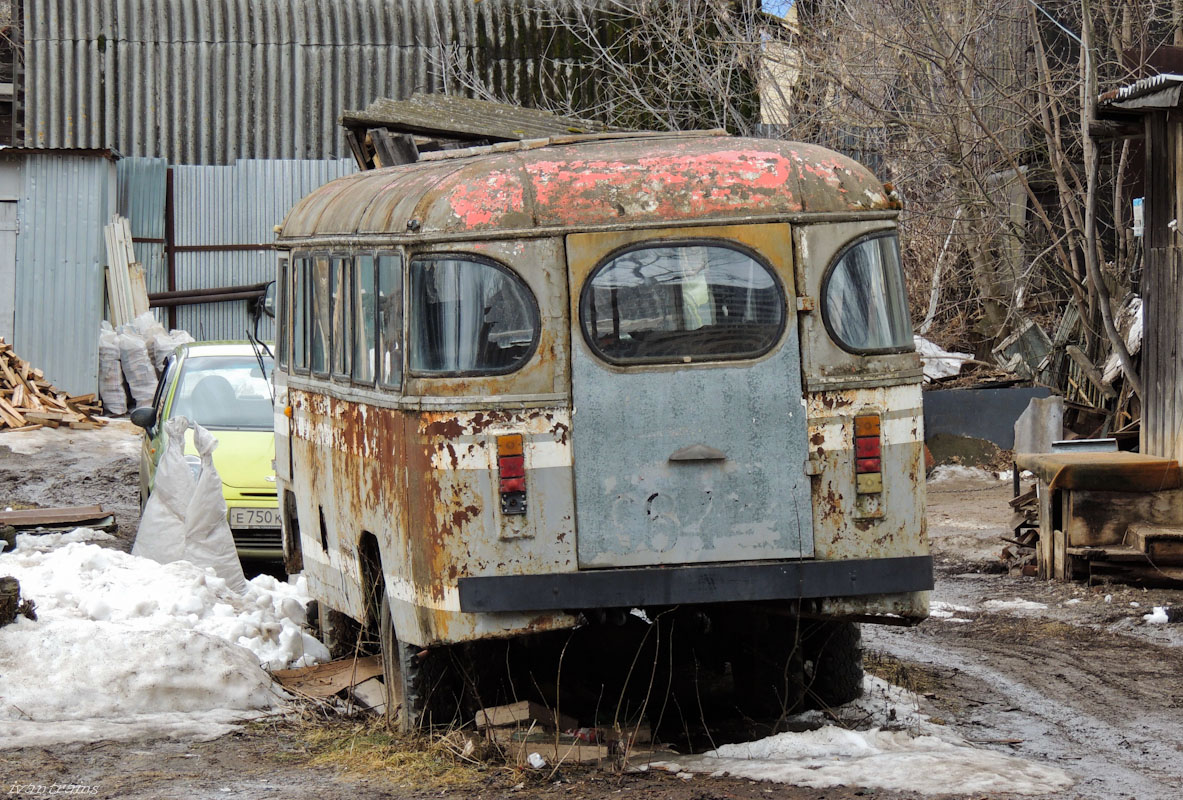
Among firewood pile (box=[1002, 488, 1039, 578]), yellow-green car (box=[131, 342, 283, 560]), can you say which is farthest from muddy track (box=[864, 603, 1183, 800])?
yellow-green car (box=[131, 342, 283, 560])

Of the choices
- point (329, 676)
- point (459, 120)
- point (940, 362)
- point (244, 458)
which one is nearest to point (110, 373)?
point (244, 458)

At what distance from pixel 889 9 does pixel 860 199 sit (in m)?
11.2

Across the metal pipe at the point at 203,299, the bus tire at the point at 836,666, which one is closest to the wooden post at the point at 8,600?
the bus tire at the point at 836,666

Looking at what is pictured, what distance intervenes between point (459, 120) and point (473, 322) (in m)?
4.35

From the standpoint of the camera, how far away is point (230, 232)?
68.0 feet

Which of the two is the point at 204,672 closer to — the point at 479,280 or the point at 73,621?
the point at 73,621

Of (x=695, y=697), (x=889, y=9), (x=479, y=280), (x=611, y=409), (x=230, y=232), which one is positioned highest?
(x=889, y=9)

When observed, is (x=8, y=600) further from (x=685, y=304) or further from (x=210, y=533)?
(x=685, y=304)

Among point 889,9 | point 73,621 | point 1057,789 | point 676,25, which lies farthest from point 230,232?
point 1057,789

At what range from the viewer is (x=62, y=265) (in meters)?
19.6

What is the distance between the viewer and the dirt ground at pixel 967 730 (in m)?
5.95

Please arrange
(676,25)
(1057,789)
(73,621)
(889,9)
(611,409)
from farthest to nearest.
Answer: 1. (676,25)
2. (889,9)
3. (73,621)
4. (611,409)
5. (1057,789)

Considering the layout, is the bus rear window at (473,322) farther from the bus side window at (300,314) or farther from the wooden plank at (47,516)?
the wooden plank at (47,516)

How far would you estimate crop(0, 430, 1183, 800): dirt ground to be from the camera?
5.95 meters
